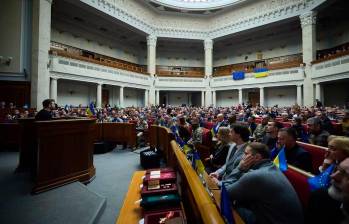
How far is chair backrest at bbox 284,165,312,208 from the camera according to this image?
6.25 feet

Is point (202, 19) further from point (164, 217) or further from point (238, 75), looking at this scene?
point (164, 217)

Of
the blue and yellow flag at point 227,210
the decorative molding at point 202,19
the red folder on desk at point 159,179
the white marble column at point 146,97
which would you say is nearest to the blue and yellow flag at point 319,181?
the blue and yellow flag at point 227,210

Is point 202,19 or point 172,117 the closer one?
Result: point 172,117

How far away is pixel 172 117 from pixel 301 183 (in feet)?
24.9

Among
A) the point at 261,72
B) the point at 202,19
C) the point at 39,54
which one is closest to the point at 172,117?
the point at 39,54

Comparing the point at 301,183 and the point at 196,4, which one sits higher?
the point at 196,4

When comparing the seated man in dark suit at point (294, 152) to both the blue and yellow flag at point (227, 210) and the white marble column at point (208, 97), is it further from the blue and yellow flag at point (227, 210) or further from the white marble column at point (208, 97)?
the white marble column at point (208, 97)

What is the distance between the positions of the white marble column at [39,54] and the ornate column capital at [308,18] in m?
18.7

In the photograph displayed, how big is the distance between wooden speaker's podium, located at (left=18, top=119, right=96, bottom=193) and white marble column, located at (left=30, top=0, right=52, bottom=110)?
31.0 ft

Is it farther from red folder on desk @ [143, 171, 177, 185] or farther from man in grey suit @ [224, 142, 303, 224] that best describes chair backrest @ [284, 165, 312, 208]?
red folder on desk @ [143, 171, 177, 185]

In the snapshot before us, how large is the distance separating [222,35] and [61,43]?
626 inches

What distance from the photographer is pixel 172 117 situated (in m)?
9.43

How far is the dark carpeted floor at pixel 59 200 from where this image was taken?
245 centimetres

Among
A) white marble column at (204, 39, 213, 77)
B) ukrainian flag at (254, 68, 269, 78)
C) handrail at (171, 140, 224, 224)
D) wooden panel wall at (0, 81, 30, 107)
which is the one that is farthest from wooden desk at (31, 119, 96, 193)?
white marble column at (204, 39, 213, 77)
